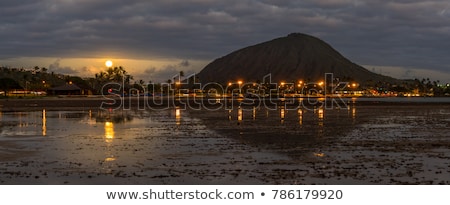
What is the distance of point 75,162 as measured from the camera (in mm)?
22438

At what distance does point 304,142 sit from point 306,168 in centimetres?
1000

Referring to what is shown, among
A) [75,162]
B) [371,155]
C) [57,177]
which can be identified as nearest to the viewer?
[57,177]

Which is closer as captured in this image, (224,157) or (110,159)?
(110,159)

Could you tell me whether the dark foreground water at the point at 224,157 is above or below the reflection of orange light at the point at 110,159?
below

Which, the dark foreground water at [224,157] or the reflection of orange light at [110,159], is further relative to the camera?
the reflection of orange light at [110,159]

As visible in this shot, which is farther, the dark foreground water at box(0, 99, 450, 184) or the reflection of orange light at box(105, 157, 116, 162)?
the reflection of orange light at box(105, 157, 116, 162)

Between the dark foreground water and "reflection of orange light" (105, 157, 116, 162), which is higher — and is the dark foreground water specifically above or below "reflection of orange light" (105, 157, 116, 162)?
below

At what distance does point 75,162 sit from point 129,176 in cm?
447

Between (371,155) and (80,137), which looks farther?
(80,137)

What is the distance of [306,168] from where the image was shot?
2067 cm
